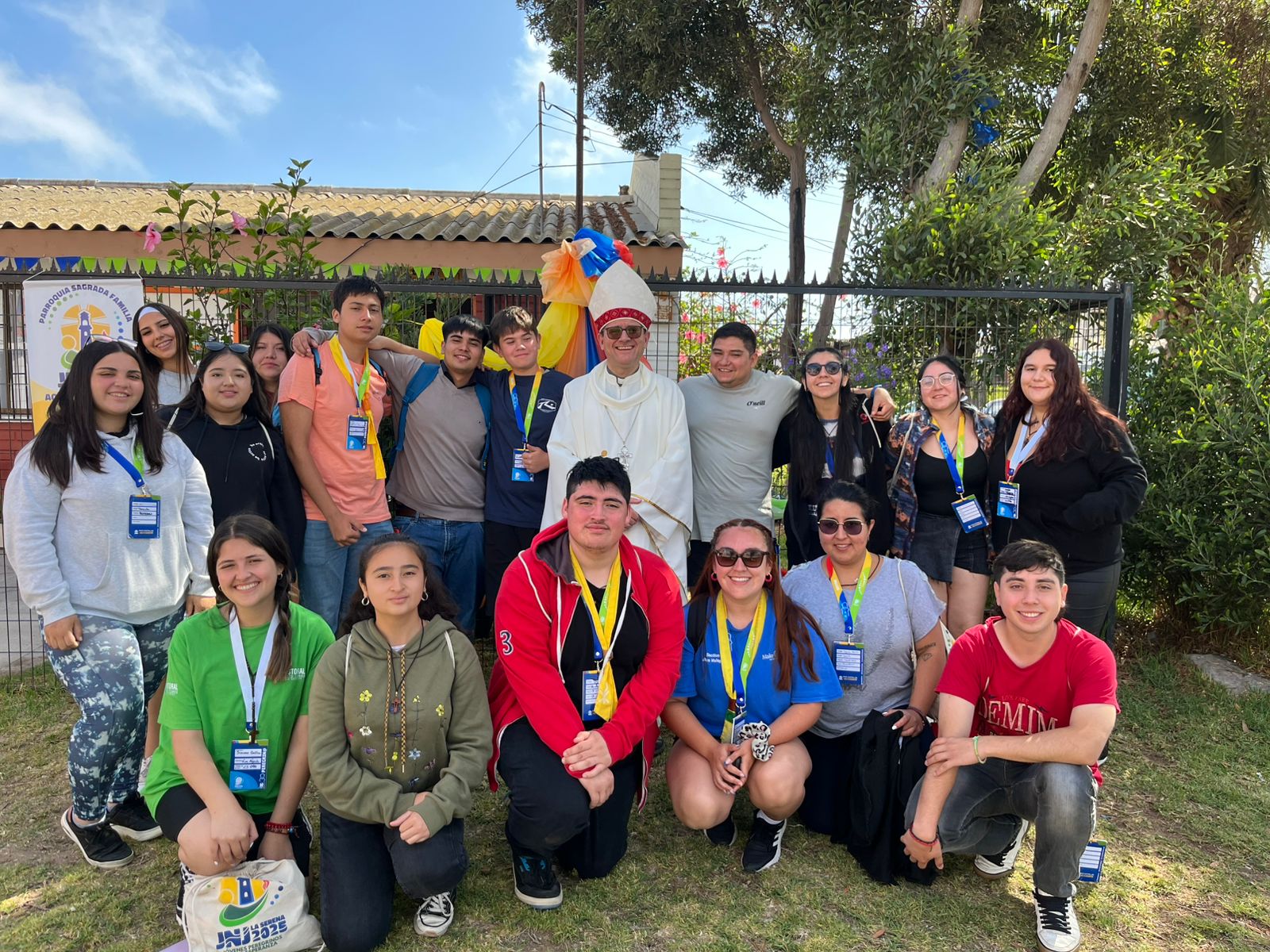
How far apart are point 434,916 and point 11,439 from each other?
4095 mm

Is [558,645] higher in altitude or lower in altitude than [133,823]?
higher

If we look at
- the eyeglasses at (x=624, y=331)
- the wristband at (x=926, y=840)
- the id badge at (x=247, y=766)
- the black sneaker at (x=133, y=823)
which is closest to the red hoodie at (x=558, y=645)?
the id badge at (x=247, y=766)

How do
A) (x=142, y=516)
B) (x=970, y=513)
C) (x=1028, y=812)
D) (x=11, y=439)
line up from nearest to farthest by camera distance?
(x=1028, y=812) < (x=142, y=516) < (x=970, y=513) < (x=11, y=439)

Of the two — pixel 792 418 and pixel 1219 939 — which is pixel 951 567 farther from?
pixel 1219 939

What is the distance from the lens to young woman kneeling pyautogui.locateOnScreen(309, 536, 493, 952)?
275cm

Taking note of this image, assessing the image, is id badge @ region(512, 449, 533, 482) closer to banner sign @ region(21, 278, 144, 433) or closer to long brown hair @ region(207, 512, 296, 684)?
long brown hair @ region(207, 512, 296, 684)

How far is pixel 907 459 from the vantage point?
13.8 feet

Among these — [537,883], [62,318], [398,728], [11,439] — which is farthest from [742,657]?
[11,439]

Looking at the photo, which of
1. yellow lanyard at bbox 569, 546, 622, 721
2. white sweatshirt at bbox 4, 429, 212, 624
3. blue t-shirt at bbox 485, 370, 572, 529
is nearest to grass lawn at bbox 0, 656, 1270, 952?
yellow lanyard at bbox 569, 546, 622, 721

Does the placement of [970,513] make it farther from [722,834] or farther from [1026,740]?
[722,834]

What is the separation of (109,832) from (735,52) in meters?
12.6

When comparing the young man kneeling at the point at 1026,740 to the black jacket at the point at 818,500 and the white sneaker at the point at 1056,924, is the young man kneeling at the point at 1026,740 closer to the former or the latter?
the white sneaker at the point at 1056,924

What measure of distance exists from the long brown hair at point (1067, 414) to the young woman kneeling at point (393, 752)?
2.68 metres

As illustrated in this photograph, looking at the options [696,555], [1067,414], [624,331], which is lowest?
[696,555]
